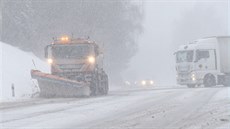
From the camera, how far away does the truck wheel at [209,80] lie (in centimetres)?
4046

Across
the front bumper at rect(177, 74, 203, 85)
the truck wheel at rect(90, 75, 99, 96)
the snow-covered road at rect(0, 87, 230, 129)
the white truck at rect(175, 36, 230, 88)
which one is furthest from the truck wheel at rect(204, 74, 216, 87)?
the snow-covered road at rect(0, 87, 230, 129)

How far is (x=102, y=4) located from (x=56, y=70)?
26.9 meters

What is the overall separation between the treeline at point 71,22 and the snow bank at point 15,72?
7334mm

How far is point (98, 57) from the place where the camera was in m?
31.5

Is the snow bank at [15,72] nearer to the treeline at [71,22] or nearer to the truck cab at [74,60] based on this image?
the truck cab at [74,60]

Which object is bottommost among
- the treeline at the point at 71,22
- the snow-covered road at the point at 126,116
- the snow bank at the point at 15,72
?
the snow-covered road at the point at 126,116

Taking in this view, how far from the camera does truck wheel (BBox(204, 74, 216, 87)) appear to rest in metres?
40.5

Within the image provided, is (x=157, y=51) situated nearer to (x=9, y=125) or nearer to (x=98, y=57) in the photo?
(x=98, y=57)

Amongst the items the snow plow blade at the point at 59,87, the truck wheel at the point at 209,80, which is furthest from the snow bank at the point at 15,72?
the truck wheel at the point at 209,80

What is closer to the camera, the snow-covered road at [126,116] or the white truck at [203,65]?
the snow-covered road at [126,116]

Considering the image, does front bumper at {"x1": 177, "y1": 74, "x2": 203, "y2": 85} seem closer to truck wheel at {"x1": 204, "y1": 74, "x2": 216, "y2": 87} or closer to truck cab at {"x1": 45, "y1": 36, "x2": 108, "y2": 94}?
truck wheel at {"x1": 204, "y1": 74, "x2": 216, "y2": 87}

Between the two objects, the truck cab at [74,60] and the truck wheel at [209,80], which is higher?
the truck cab at [74,60]

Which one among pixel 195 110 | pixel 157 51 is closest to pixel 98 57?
pixel 195 110

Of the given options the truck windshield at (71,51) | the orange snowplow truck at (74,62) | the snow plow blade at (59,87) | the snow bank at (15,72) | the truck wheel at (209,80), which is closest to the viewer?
the snow plow blade at (59,87)
